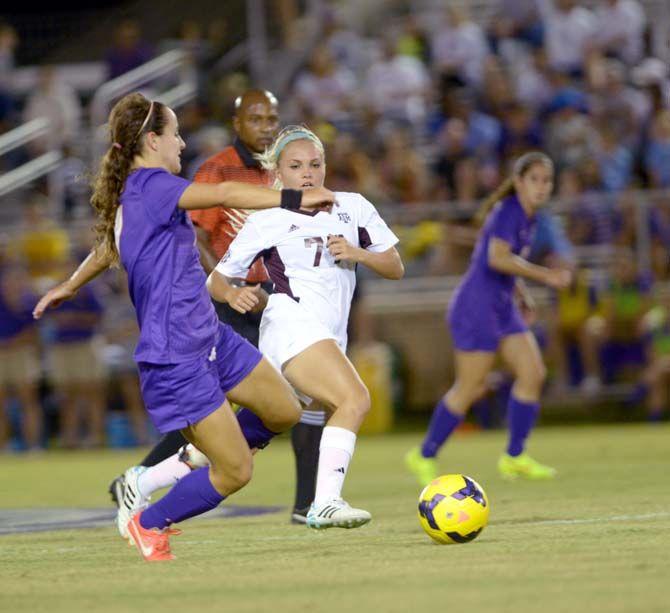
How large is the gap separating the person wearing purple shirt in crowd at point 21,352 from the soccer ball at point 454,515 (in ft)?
37.2

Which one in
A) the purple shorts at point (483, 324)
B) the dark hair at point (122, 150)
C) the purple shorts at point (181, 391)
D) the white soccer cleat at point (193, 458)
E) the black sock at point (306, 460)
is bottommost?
the black sock at point (306, 460)

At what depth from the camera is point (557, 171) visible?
19.1 meters

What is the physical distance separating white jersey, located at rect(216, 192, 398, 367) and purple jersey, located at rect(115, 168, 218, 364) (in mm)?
1014

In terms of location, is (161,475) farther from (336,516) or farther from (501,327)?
(501,327)

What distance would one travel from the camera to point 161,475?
808cm

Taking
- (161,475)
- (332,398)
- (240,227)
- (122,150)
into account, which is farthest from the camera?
(240,227)

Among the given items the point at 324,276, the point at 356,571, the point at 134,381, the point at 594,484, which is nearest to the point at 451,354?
the point at 134,381

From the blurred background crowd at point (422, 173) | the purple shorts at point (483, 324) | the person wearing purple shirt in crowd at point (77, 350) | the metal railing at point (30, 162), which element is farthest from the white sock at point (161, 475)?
the metal railing at point (30, 162)

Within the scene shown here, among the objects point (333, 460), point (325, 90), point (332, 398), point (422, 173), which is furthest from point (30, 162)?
point (333, 460)

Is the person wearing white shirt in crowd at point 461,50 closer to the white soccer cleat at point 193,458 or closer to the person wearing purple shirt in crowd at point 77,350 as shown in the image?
the person wearing purple shirt in crowd at point 77,350

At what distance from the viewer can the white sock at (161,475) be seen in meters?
8.01

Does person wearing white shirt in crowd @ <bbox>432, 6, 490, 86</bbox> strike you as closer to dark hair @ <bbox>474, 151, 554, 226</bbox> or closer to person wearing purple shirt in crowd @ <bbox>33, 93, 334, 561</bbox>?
dark hair @ <bbox>474, 151, 554, 226</bbox>

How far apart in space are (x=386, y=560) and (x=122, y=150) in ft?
7.39

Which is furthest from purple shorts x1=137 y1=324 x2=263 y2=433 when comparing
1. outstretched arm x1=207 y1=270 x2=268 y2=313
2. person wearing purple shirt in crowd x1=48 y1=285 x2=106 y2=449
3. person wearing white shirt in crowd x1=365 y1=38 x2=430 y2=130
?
person wearing white shirt in crowd x1=365 y1=38 x2=430 y2=130
